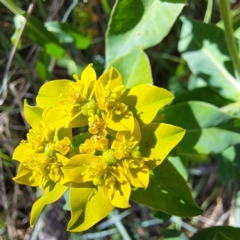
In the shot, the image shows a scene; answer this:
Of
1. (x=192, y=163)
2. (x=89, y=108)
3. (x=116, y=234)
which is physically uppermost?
(x=89, y=108)

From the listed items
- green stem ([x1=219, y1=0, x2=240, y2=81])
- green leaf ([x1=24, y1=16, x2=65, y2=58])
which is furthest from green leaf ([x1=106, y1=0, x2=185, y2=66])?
green leaf ([x1=24, y1=16, x2=65, y2=58])

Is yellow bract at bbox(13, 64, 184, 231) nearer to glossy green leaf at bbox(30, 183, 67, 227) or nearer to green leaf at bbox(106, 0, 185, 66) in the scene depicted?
glossy green leaf at bbox(30, 183, 67, 227)

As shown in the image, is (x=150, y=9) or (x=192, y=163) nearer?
(x=150, y=9)

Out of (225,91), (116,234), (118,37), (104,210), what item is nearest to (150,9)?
(118,37)

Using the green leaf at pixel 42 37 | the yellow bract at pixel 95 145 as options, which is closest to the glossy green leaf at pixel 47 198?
the yellow bract at pixel 95 145

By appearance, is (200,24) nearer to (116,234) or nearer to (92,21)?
(92,21)

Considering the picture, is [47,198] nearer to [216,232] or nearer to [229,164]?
[216,232]
